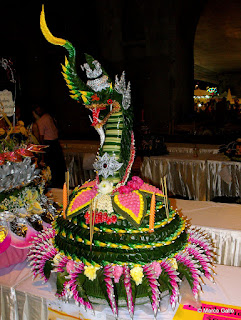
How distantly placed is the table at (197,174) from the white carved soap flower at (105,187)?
2761 mm

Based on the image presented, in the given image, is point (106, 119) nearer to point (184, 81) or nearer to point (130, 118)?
point (130, 118)

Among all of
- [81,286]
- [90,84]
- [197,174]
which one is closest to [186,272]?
[81,286]

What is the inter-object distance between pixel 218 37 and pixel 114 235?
479 inches

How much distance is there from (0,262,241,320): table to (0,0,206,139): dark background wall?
244 inches

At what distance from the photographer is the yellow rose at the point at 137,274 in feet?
3.33

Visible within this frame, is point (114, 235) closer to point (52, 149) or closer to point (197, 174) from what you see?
point (197, 174)

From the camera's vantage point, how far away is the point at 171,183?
13.7 ft

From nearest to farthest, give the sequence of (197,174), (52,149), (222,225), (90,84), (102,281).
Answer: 1. (102,281)
2. (90,84)
3. (222,225)
4. (197,174)
5. (52,149)

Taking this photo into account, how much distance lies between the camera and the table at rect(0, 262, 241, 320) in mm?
1089

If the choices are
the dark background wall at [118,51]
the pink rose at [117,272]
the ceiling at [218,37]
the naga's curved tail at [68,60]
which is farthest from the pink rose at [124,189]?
the ceiling at [218,37]

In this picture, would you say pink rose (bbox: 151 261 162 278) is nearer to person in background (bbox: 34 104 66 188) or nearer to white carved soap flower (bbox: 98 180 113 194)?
white carved soap flower (bbox: 98 180 113 194)

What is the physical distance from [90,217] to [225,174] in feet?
9.52

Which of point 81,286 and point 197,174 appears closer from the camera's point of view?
point 81,286

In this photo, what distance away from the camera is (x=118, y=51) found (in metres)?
7.88
